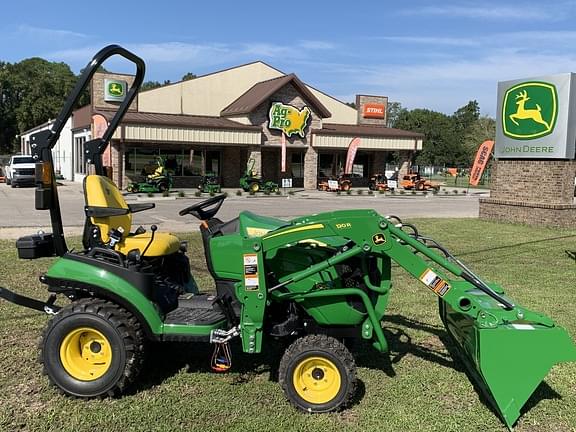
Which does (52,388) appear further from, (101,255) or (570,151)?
(570,151)

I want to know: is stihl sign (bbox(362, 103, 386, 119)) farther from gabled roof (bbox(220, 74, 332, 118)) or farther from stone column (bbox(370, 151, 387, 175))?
gabled roof (bbox(220, 74, 332, 118))

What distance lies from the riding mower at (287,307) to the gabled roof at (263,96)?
2546 cm

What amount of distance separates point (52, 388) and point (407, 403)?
8.02 feet

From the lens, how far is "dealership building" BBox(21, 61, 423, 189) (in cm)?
2659

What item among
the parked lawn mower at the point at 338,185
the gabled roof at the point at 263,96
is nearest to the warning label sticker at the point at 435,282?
the gabled roof at the point at 263,96

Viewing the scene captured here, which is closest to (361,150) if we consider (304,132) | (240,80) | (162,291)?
(304,132)

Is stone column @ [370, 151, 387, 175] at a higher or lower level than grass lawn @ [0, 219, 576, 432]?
higher

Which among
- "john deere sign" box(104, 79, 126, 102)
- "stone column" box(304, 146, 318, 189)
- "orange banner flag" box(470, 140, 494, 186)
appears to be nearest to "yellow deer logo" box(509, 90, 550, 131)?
"orange banner flag" box(470, 140, 494, 186)

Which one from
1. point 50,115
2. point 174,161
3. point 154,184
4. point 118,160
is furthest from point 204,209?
point 50,115

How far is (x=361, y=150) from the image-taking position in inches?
1329

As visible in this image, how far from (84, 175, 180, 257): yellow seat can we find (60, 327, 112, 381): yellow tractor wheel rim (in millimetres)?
655

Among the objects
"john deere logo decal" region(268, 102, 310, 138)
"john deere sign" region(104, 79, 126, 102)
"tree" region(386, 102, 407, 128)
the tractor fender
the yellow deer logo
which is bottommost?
the tractor fender

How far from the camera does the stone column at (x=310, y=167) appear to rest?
30.8 metres

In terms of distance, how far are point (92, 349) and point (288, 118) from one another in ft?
88.4
